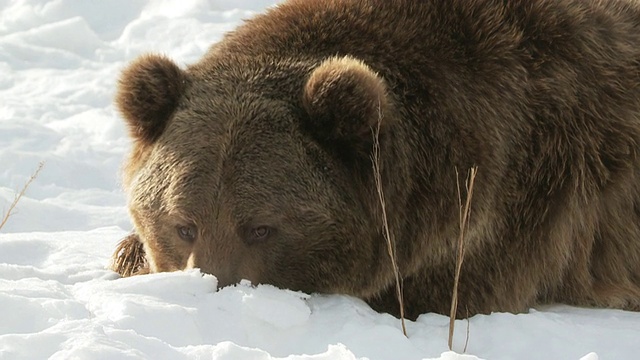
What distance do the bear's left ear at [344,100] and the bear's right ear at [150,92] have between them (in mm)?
783

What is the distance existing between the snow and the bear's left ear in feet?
2.76

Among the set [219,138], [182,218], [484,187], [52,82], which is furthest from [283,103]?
[52,82]

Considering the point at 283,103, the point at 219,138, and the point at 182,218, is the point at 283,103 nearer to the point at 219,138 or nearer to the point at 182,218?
the point at 219,138

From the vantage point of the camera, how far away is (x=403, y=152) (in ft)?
17.4

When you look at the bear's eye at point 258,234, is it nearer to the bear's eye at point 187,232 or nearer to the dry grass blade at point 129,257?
the bear's eye at point 187,232

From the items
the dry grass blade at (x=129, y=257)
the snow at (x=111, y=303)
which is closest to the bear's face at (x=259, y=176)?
the snow at (x=111, y=303)

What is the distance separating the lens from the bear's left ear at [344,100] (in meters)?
4.93

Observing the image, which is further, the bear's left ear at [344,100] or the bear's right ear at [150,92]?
the bear's right ear at [150,92]

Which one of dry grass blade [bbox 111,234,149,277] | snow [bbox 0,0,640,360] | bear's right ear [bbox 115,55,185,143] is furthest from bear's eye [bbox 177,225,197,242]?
dry grass blade [bbox 111,234,149,277]

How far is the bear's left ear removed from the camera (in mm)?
4930

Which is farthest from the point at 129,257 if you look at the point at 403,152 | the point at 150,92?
the point at 403,152

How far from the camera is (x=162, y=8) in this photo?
43.3 feet

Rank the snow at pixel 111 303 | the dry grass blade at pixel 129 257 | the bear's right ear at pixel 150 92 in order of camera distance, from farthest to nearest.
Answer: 1. the dry grass blade at pixel 129 257
2. the bear's right ear at pixel 150 92
3. the snow at pixel 111 303

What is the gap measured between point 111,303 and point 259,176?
1.27 metres
